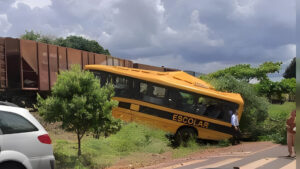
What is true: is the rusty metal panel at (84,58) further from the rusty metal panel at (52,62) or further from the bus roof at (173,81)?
the bus roof at (173,81)

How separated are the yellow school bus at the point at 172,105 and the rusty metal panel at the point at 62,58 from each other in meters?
5.43

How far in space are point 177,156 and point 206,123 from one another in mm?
2885

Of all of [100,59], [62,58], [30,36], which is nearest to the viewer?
[62,58]

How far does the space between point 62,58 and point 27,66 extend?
111 inches

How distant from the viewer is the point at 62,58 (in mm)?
17703

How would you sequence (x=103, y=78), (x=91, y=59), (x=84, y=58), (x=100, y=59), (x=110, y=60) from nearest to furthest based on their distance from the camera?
(x=103, y=78), (x=84, y=58), (x=91, y=59), (x=100, y=59), (x=110, y=60)

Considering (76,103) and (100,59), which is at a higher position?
(100,59)

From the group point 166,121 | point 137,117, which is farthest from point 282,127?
point 137,117

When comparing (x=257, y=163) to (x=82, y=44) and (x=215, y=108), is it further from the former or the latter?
(x=82, y=44)

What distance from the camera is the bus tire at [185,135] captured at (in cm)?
1255

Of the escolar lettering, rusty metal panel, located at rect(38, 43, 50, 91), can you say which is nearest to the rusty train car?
rusty metal panel, located at rect(38, 43, 50, 91)

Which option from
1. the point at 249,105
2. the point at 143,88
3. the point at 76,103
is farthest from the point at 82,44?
the point at 76,103

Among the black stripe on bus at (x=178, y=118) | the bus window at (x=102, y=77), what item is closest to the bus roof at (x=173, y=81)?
the bus window at (x=102, y=77)

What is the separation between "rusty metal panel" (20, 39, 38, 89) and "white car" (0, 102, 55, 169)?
10222mm
